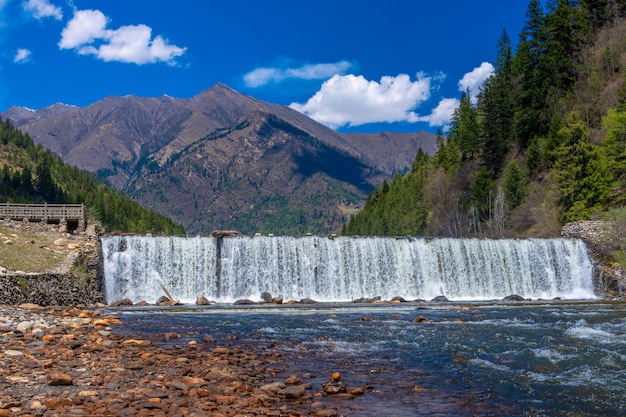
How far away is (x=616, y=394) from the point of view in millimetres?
11984

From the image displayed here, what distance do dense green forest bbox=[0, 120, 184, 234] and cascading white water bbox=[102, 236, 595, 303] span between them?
51.2 metres

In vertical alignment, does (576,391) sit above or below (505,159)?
below

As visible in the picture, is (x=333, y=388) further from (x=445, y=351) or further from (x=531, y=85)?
(x=531, y=85)

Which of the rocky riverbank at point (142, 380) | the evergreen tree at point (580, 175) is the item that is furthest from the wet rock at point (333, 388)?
the evergreen tree at point (580, 175)

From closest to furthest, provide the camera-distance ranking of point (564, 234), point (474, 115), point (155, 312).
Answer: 1. point (155, 312)
2. point (564, 234)
3. point (474, 115)

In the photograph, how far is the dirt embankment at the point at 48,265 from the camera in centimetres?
2838

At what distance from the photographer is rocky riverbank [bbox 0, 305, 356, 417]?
9789 mm

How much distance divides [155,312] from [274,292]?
13051 millimetres

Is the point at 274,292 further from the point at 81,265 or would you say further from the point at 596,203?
the point at 596,203

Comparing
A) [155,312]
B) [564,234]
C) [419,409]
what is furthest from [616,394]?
[564,234]

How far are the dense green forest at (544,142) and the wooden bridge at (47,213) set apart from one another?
41771 mm

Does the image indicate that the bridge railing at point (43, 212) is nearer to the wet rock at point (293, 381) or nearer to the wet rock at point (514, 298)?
the wet rock at point (293, 381)

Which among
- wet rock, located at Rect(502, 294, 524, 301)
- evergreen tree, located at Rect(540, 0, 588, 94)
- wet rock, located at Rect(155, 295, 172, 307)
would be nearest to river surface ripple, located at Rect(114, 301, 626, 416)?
wet rock, located at Rect(155, 295, 172, 307)

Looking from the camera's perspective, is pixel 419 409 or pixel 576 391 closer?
pixel 419 409
